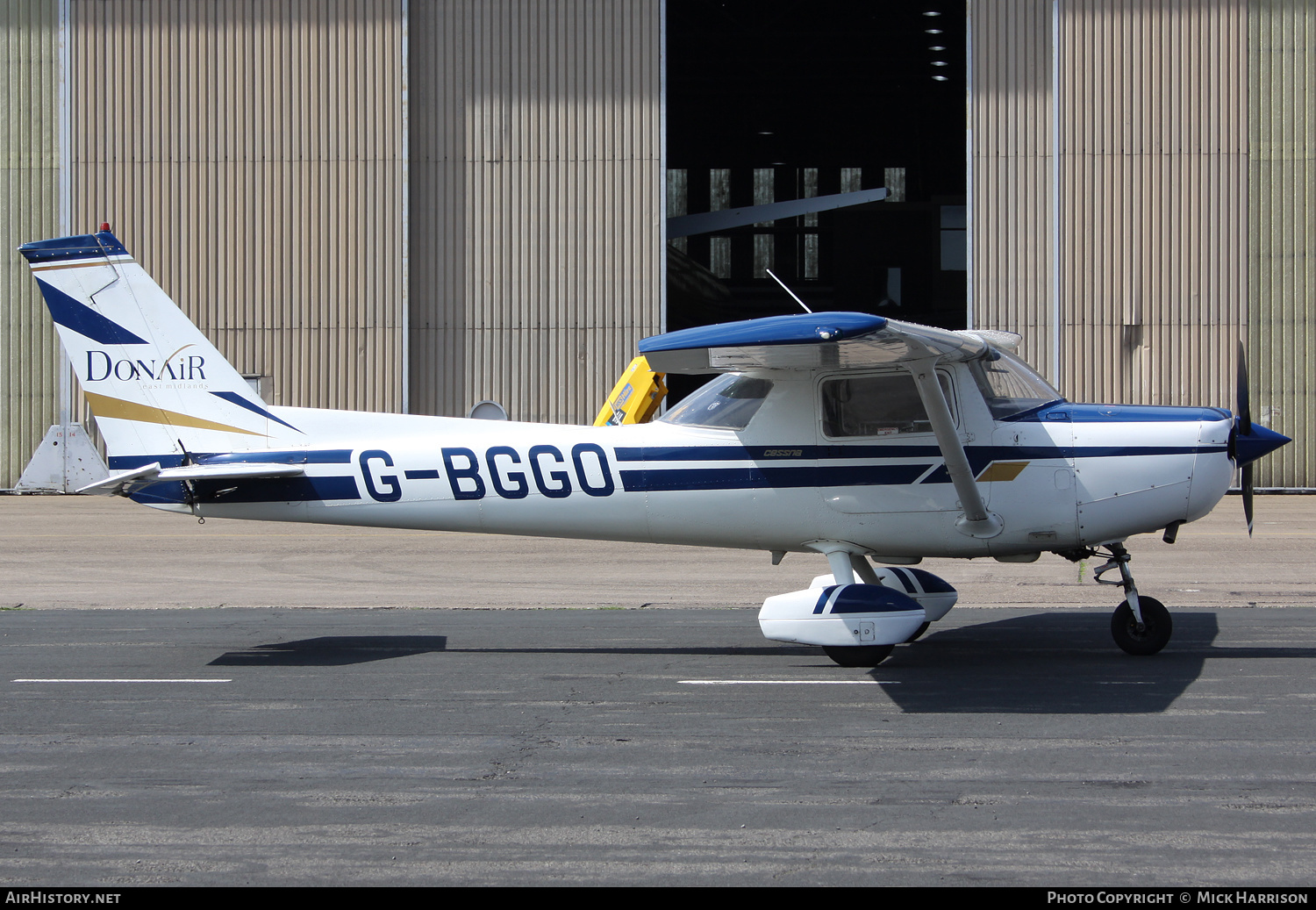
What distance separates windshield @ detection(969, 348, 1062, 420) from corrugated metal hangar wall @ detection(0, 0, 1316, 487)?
40.8ft

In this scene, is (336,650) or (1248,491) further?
(336,650)

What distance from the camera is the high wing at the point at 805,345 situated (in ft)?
21.2

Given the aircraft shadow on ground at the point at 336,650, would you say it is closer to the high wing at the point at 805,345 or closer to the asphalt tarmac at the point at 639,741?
the asphalt tarmac at the point at 639,741

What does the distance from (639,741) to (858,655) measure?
2.39 m

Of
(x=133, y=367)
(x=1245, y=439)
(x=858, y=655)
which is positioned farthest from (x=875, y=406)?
(x=133, y=367)

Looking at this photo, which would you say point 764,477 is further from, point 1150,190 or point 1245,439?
point 1150,190

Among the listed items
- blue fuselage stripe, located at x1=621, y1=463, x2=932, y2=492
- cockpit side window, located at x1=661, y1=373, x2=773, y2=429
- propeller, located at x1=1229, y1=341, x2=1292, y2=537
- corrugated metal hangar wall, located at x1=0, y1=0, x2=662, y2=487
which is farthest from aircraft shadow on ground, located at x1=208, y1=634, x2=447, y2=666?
corrugated metal hangar wall, located at x1=0, y1=0, x2=662, y2=487

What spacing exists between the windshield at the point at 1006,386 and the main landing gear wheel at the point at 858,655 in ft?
5.96

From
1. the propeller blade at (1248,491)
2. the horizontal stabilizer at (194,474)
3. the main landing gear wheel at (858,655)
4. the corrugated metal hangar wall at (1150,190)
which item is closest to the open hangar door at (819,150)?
the corrugated metal hangar wall at (1150,190)

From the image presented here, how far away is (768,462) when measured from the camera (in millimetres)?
8102

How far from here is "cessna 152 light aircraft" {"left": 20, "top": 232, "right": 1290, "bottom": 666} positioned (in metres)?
7.75

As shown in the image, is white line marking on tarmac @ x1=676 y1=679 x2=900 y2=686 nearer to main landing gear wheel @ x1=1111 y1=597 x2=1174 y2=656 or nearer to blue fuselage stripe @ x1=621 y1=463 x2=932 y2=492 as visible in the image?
blue fuselage stripe @ x1=621 y1=463 x2=932 y2=492
